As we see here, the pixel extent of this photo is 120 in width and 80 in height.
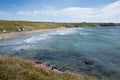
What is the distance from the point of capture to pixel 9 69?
11172 mm

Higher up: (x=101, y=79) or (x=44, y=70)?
(x=44, y=70)

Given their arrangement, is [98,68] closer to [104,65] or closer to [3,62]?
[104,65]

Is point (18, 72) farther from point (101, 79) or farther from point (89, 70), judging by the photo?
point (89, 70)

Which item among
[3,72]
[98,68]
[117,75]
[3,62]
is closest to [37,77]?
[3,72]

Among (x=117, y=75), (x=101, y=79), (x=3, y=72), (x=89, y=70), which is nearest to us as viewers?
(x=3, y=72)

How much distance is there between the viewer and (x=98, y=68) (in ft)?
88.8

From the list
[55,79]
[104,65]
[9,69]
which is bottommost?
[104,65]

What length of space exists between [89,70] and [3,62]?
15.5 metres

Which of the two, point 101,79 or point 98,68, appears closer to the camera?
point 101,79

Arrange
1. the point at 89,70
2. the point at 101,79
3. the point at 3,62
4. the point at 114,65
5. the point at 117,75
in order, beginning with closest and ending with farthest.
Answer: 1. the point at 3,62
2. the point at 101,79
3. the point at 117,75
4. the point at 89,70
5. the point at 114,65

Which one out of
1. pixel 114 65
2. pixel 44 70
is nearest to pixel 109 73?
pixel 114 65

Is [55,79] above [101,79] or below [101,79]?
above

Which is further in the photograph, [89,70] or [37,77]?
[89,70]

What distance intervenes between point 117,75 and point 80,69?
213 inches
